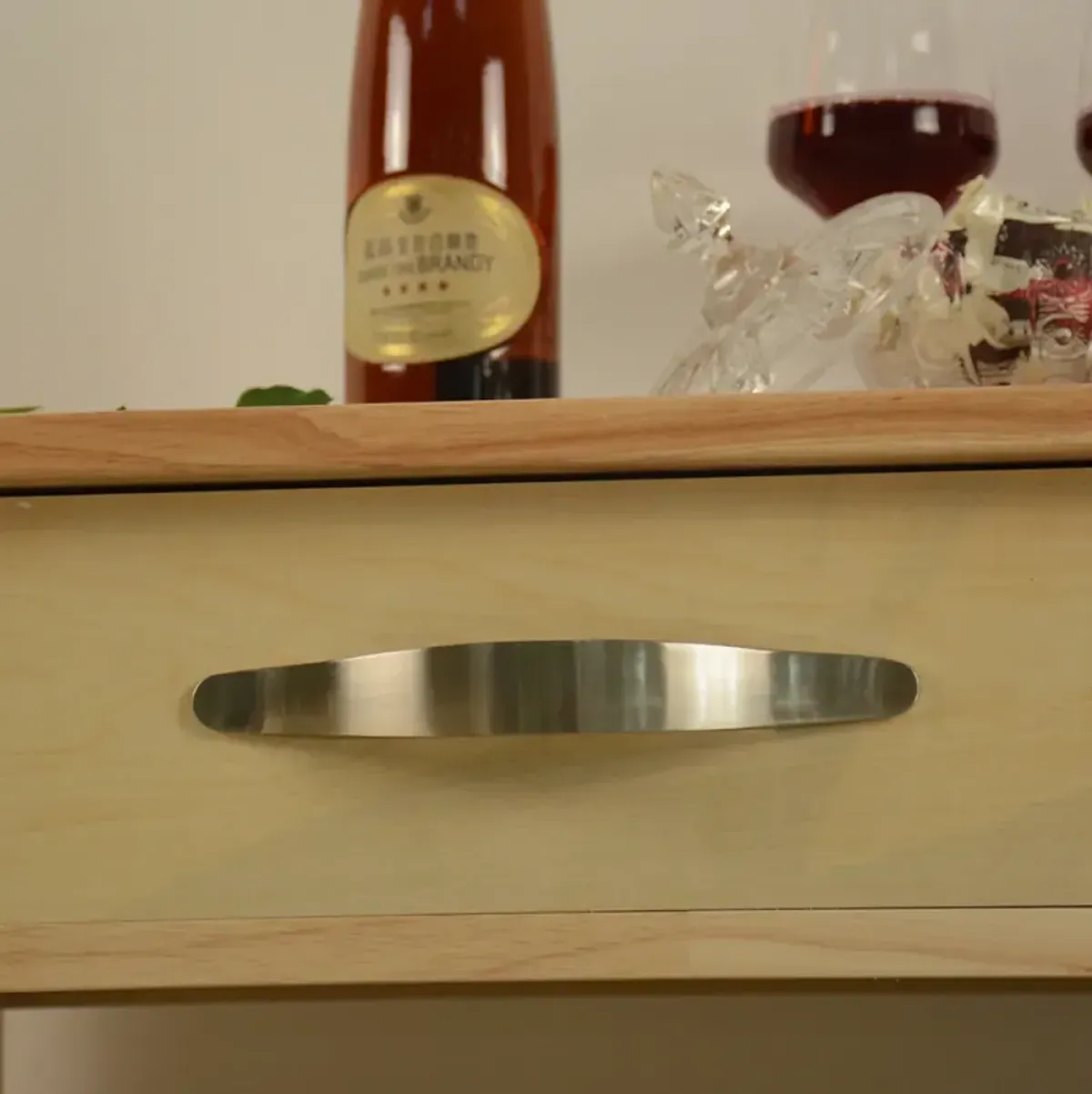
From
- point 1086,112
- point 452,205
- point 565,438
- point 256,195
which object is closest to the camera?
point 565,438

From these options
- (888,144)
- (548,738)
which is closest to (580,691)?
(548,738)

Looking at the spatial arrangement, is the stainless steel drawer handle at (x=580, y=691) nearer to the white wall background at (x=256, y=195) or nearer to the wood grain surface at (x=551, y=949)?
the wood grain surface at (x=551, y=949)

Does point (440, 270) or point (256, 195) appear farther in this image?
point (256, 195)

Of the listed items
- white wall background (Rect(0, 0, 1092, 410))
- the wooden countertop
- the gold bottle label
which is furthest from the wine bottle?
white wall background (Rect(0, 0, 1092, 410))

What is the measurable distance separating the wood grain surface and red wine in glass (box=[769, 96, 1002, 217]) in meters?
0.36

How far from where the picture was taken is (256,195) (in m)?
0.84

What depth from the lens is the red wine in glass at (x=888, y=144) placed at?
58 centimetres

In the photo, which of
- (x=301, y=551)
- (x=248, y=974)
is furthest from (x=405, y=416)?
(x=248, y=974)

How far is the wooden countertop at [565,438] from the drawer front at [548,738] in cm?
1

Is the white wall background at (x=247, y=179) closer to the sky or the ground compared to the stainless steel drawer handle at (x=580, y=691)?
closer to the sky

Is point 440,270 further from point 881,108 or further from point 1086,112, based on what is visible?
point 1086,112

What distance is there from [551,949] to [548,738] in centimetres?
7

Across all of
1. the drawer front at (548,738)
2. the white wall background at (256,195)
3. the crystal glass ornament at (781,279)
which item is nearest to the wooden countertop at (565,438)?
the drawer front at (548,738)

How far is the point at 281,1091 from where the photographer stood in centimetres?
79
